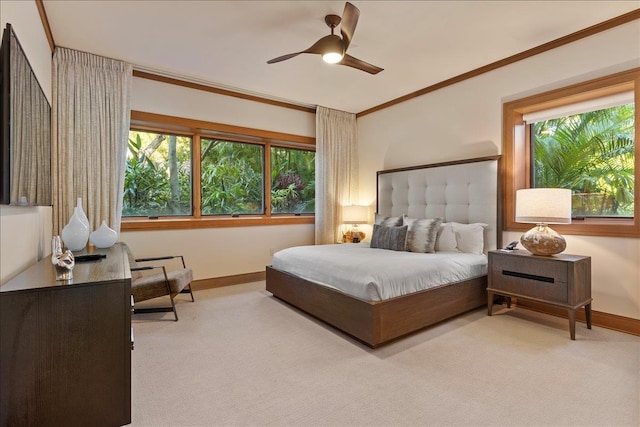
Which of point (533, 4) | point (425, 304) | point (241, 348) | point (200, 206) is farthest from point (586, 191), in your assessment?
point (200, 206)

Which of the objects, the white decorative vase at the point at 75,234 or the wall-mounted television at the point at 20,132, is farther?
the white decorative vase at the point at 75,234

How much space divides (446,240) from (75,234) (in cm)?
Answer: 363

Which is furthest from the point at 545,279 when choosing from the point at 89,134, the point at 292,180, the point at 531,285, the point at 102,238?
the point at 89,134

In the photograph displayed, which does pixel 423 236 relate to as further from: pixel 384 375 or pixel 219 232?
pixel 219 232

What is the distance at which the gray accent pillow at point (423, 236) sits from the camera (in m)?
3.61

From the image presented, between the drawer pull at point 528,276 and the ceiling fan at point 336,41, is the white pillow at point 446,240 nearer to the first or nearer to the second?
the drawer pull at point 528,276

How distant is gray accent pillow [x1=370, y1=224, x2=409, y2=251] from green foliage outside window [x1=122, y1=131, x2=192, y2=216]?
8.44 ft

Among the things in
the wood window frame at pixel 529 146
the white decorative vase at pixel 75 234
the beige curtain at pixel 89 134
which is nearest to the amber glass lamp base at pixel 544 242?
the wood window frame at pixel 529 146

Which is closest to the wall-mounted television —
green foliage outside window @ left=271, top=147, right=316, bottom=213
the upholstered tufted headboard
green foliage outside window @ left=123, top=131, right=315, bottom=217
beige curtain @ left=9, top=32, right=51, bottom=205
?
beige curtain @ left=9, top=32, right=51, bottom=205

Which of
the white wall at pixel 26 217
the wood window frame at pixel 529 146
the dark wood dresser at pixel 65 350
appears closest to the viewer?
the dark wood dresser at pixel 65 350

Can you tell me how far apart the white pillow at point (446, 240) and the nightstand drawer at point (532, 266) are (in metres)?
0.58

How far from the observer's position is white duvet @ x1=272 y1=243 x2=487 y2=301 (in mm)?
2600

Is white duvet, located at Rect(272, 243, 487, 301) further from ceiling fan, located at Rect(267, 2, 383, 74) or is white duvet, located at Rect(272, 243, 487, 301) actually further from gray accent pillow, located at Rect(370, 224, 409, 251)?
ceiling fan, located at Rect(267, 2, 383, 74)

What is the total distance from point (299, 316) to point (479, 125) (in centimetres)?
308
